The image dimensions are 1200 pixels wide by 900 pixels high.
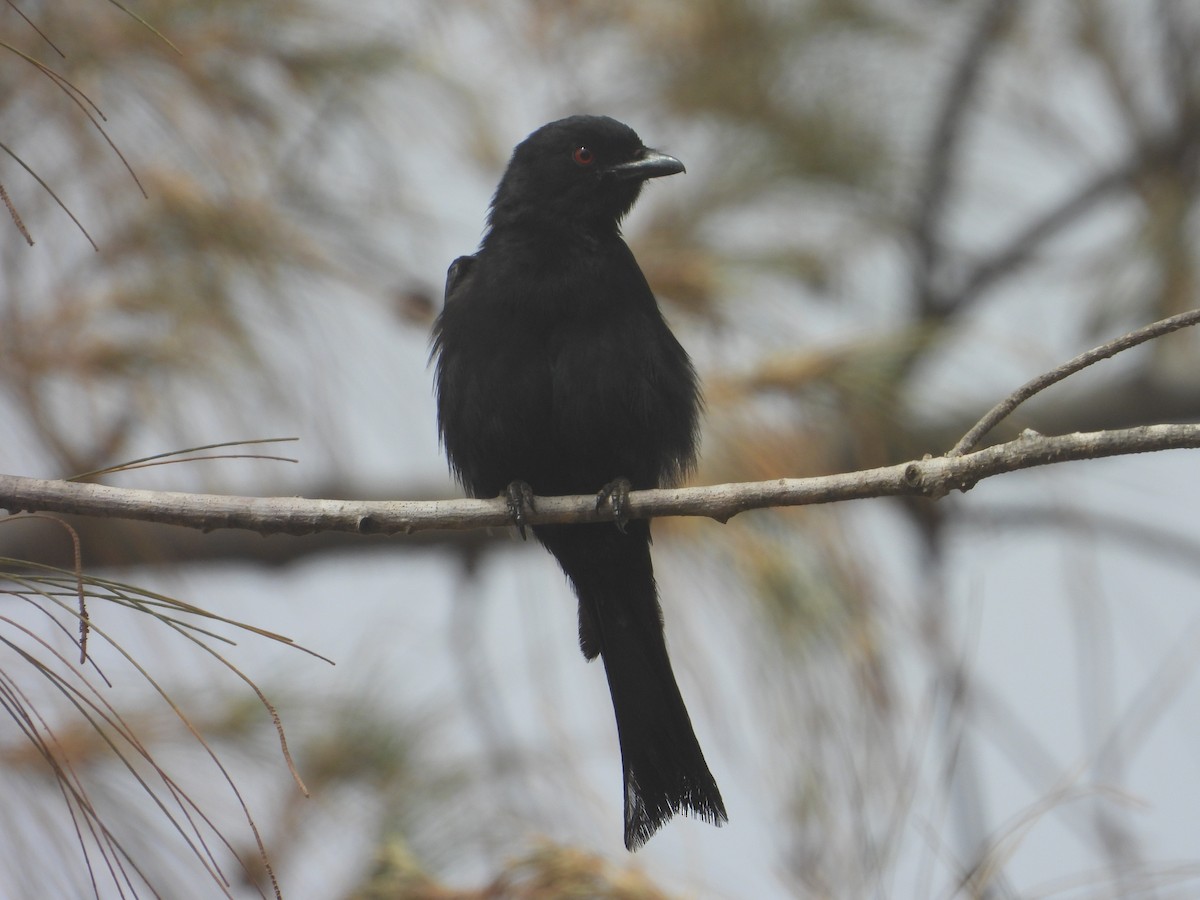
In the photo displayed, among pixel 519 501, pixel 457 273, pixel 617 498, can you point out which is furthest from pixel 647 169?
pixel 617 498

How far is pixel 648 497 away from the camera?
229cm

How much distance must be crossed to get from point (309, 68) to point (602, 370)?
155 centimetres

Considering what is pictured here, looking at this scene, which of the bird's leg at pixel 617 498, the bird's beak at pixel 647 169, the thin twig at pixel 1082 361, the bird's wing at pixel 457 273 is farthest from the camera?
the bird's beak at pixel 647 169

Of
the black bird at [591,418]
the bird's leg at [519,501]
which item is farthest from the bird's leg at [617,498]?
the bird's leg at [519,501]

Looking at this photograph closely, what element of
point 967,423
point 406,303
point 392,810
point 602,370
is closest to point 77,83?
point 406,303

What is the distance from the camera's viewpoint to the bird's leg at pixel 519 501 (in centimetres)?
264

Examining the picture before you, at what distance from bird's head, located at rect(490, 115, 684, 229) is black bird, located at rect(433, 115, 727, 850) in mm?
47

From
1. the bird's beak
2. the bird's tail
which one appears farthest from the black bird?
the bird's beak

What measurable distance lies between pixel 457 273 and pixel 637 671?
1.06 m

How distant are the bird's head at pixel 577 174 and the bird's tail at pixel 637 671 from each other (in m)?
0.78

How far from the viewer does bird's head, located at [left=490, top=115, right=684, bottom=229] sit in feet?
11.1

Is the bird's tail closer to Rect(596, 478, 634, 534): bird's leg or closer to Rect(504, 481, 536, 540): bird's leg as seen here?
Rect(596, 478, 634, 534): bird's leg

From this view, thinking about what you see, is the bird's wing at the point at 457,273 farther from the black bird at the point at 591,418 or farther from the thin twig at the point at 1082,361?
the thin twig at the point at 1082,361

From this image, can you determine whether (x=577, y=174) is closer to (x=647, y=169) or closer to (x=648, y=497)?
(x=647, y=169)
